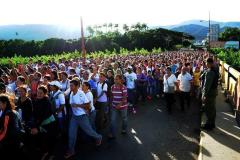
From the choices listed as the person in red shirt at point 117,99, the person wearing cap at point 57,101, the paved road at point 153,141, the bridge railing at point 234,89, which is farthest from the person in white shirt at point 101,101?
the bridge railing at point 234,89

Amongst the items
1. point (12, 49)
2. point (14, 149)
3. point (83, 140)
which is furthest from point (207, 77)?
point (12, 49)

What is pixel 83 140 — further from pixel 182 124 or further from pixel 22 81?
pixel 182 124

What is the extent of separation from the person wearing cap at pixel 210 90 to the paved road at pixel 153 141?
20.2 inches

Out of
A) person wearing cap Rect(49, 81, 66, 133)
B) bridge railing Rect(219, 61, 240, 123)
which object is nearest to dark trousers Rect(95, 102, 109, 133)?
person wearing cap Rect(49, 81, 66, 133)

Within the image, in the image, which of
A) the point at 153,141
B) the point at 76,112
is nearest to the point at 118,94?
the point at 153,141

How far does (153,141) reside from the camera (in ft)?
34.9

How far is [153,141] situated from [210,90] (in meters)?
2.12

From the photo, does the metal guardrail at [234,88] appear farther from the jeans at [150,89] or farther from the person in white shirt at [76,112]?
the person in white shirt at [76,112]

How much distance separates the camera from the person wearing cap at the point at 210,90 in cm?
1102

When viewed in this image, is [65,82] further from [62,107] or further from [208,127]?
[208,127]

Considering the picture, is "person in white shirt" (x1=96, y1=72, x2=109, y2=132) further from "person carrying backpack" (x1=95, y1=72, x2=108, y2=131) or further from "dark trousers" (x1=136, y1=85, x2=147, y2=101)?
"dark trousers" (x1=136, y1=85, x2=147, y2=101)

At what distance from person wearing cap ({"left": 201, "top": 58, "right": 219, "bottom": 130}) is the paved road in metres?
0.51

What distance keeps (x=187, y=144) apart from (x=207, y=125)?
4.62 feet

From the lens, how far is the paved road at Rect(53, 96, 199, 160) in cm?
934
